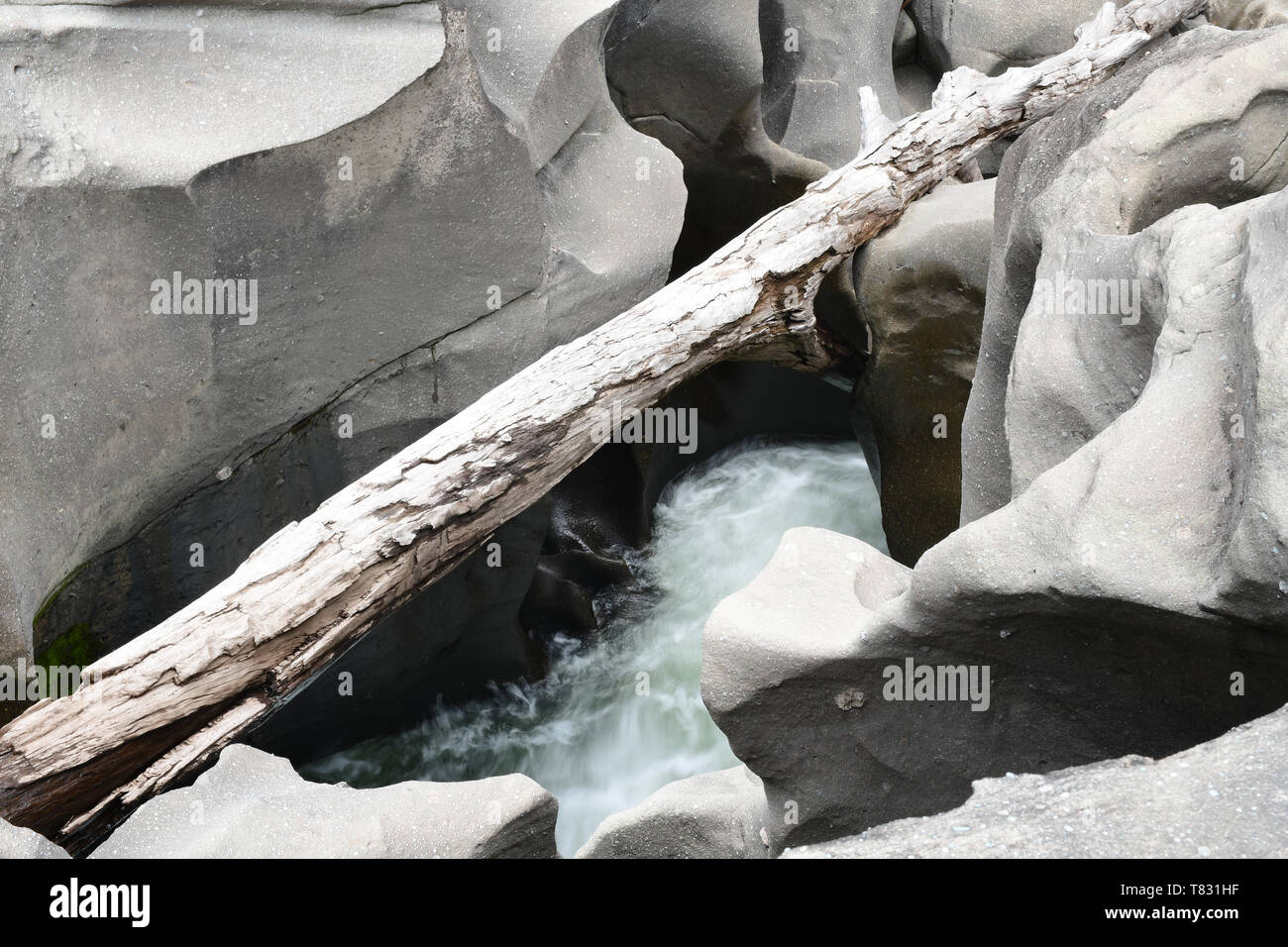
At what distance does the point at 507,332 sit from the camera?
435 centimetres

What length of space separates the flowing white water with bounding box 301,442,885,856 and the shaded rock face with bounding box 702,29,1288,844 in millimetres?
2135

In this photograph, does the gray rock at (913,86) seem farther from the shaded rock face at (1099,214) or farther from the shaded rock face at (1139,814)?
the shaded rock face at (1139,814)

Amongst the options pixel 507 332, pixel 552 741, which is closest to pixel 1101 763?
pixel 507 332

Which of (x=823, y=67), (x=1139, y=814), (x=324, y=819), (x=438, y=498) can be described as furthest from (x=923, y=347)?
(x=1139, y=814)

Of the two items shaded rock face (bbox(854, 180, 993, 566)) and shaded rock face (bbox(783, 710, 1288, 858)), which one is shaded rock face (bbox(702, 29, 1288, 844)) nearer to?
shaded rock face (bbox(783, 710, 1288, 858))

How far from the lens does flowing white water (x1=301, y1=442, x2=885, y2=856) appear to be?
4.94 m

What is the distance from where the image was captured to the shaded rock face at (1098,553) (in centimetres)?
194

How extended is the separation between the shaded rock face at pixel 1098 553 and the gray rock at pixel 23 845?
1.32 meters

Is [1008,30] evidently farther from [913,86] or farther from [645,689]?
[645,689]

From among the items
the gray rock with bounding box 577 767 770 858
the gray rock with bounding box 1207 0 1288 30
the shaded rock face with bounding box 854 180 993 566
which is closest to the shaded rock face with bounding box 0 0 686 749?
the shaded rock face with bounding box 854 180 993 566

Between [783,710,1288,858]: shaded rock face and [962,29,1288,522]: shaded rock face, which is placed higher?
[962,29,1288,522]: shaded rock face

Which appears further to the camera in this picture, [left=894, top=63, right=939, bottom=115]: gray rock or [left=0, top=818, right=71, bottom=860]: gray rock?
[left=894, top=63, right=939, bottom=115]: gray rock

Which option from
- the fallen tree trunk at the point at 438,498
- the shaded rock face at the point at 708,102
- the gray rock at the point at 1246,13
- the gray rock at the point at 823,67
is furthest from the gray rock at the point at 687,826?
the gray rock at the point at 823,67
